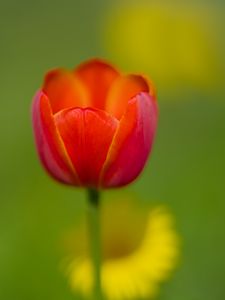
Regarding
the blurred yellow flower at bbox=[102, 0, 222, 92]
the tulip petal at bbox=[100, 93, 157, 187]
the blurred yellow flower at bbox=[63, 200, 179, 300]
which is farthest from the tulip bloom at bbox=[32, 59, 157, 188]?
the blurred yellow flower at bbox=[102, 0, 222, 92]

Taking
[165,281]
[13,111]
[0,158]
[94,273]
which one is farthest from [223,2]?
[94,273]

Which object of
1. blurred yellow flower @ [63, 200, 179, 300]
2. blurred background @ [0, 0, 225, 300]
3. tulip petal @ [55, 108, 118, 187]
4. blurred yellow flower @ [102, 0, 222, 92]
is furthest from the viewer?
blurred yellow flower @ [102, 0, 222, 92]

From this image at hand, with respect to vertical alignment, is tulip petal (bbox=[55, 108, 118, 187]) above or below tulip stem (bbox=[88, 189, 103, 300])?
above

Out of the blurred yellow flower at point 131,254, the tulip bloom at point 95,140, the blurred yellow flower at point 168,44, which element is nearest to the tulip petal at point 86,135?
the tulip bloom at point 95,140

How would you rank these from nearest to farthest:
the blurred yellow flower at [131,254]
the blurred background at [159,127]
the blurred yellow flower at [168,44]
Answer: the blurred yellow flower at [131,254] → the blurred background at [159,127] → the blurred yellow flower at [168,44]

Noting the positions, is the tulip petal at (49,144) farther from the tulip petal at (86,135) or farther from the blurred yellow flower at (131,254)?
the blurred yellow flower at (131,254)

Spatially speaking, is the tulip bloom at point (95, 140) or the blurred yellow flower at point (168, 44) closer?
the tulip bloom at point (95, 140)

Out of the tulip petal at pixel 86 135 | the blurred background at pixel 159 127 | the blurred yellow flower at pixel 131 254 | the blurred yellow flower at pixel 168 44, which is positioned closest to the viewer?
the tulip petal at pixel 86 135

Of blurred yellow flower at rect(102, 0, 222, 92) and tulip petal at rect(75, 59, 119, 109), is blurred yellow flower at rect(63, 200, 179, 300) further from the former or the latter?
blurred yellow flower at rect(102, 0, 222, 92)
